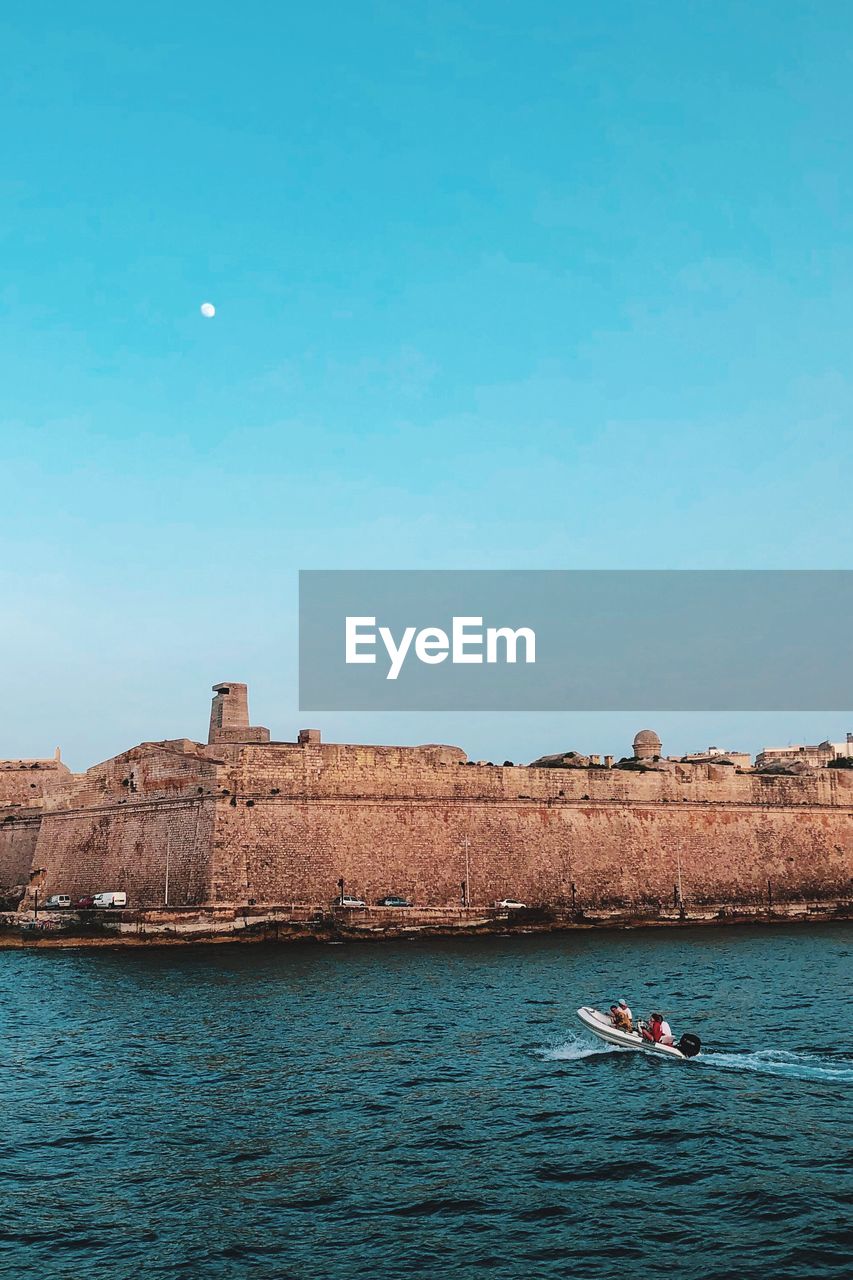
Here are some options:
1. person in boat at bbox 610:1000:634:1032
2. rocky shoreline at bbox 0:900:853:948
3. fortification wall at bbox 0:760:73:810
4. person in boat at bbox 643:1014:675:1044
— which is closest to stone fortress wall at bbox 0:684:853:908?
rocky shoreline at bbox 0:900:853:948

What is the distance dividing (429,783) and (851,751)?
50.8m

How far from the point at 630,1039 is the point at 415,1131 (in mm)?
7248

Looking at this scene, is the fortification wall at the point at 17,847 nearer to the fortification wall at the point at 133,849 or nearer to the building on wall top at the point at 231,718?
the fortification wall at the point at 133,849

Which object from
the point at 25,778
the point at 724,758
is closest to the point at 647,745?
the point at 724,758

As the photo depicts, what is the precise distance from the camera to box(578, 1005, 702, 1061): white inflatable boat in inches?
886

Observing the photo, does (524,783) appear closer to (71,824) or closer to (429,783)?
(429,783)

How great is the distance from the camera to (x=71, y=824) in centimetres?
5225

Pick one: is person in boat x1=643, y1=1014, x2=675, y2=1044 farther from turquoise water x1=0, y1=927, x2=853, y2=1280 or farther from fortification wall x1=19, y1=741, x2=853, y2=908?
fortification wall x1=19, y1=741, x2=853, y2=908

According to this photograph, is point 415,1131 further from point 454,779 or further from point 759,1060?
point 454,779

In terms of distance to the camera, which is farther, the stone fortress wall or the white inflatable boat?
the stone fortress wall

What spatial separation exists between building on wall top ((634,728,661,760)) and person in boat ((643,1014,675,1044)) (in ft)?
135

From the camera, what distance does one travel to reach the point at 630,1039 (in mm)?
23234

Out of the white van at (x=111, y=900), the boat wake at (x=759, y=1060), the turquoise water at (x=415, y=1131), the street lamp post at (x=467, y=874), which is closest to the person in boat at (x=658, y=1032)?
the boat wake at (x=759, y=1060)

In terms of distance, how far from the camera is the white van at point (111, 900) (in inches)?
1817
